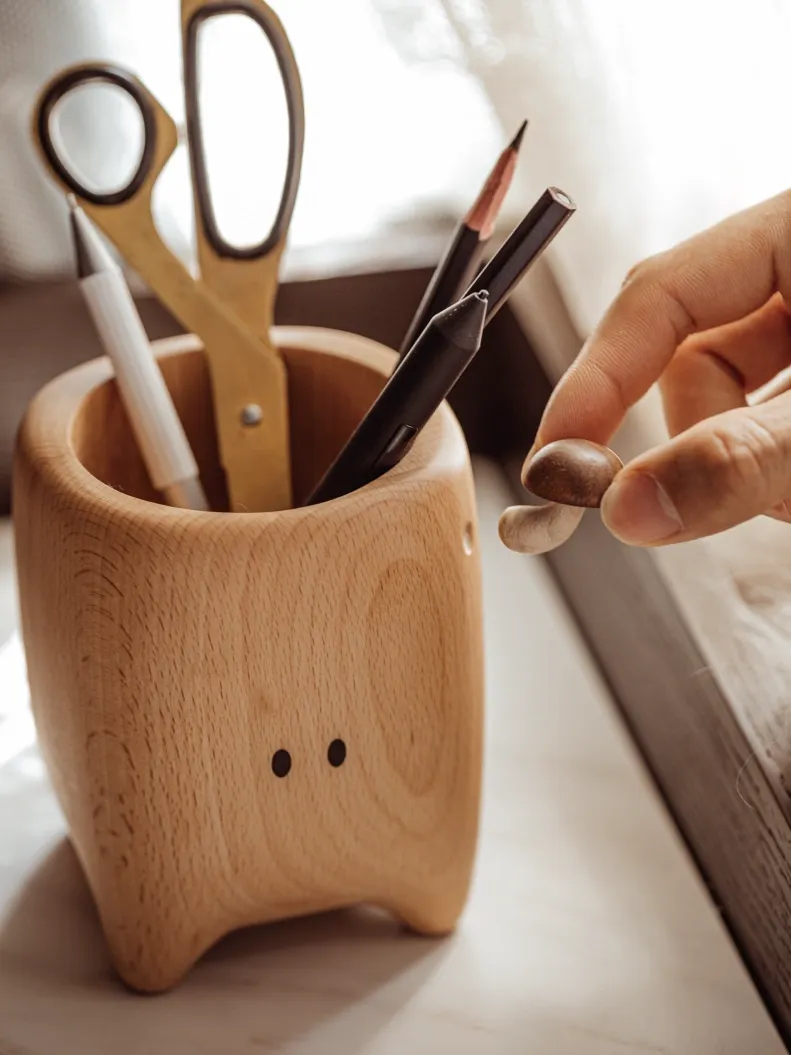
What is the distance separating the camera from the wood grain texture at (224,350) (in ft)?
1.02

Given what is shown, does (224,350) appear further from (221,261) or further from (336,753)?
(336,753)

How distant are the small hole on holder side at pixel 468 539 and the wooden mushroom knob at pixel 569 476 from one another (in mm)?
70

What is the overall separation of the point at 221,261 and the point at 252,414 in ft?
0.15

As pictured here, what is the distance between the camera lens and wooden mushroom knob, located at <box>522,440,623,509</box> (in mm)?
210

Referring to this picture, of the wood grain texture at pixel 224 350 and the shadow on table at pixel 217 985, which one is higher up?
the wood grain texture at pixel 224 350

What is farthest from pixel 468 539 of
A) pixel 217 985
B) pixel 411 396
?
pixel 217 985

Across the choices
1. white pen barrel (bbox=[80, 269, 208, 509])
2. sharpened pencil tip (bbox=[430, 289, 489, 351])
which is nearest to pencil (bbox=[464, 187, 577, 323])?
sharpened pencil tip (bbox=[430, 289, 489, 351])

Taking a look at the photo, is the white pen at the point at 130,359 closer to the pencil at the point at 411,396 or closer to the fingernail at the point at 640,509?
the pencil at the point at 411,396

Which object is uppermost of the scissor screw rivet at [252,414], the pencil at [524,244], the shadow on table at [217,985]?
the pencil at [524,244]

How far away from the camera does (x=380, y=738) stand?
0.92 ft

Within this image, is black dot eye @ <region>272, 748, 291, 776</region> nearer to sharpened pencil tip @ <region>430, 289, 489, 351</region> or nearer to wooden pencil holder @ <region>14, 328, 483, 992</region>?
wooden pencil holder @ <region>14, 328, 483, 992</region>

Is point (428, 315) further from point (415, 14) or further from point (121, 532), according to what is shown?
point (415, 14)

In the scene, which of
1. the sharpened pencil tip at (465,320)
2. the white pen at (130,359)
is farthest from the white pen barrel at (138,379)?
the sharpened pencil tip at (465,320)

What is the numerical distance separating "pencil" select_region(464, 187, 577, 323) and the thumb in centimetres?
Answer: 6
